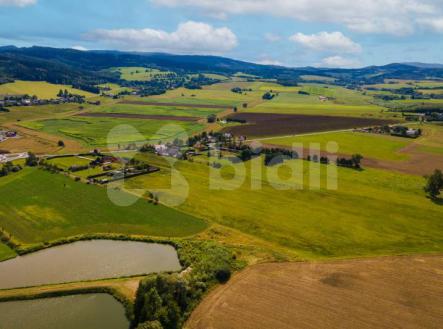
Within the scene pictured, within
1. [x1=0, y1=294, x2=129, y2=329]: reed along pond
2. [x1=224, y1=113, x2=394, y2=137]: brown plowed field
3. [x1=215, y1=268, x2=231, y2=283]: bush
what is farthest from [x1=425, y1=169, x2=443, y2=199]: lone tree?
[x1=224, y1=113, x2=394, y2=137]: brown plowed field

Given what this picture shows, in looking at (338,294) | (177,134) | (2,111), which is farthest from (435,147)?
(2,111)

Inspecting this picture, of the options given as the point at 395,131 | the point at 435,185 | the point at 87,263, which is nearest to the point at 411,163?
the point at 435,185

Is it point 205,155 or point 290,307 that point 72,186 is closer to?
point 205,155

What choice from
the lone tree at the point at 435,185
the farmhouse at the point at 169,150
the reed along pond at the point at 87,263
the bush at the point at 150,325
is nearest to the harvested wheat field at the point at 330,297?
the bush at the point at 150,325

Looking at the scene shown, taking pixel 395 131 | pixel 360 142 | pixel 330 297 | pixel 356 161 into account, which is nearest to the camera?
pixel 330 297

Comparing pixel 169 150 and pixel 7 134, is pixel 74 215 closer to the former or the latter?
pixel 169 150

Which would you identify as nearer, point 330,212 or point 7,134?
point 330,212

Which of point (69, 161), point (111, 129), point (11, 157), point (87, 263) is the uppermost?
point (111, 129)

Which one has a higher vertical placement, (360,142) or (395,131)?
(395,131)
